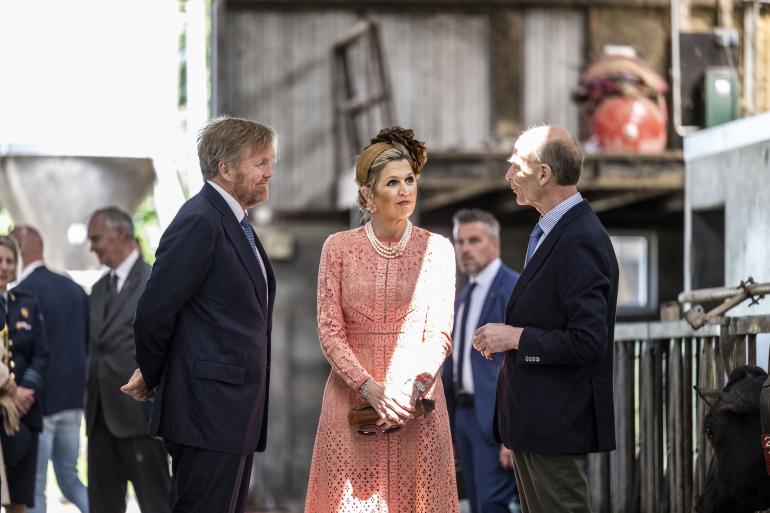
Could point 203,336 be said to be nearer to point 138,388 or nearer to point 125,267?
point 138,388

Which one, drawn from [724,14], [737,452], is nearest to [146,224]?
[724,14]

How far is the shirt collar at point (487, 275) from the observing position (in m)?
7.40

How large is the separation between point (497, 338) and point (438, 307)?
1.31ft

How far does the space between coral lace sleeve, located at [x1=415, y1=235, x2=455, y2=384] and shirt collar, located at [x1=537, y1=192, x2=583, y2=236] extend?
43cm

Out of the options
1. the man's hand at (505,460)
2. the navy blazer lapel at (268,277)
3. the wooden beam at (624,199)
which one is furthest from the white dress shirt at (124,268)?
the wooden beam at (624,199)

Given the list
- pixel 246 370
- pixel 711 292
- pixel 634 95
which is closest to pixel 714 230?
pixel 711 292

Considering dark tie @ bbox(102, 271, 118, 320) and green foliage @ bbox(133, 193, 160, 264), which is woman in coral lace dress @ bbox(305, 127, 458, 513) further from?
green foliage @ bbox(133, 193, 160, 264)

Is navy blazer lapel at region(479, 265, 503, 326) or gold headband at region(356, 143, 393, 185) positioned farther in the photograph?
navy blazer lapel at region(479, 265, 503, 326)

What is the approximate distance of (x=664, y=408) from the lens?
6.80 m

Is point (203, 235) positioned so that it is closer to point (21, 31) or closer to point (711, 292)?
point (711, 292)

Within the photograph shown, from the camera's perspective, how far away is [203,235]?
485 cm

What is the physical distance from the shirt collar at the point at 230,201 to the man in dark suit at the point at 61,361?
133 inches

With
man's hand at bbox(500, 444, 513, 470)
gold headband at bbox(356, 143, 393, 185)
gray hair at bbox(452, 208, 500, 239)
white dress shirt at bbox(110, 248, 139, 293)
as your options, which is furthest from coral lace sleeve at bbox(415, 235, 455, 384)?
white dress shirt at bbox(110, 248, 139, 293)

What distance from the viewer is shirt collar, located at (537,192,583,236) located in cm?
484
